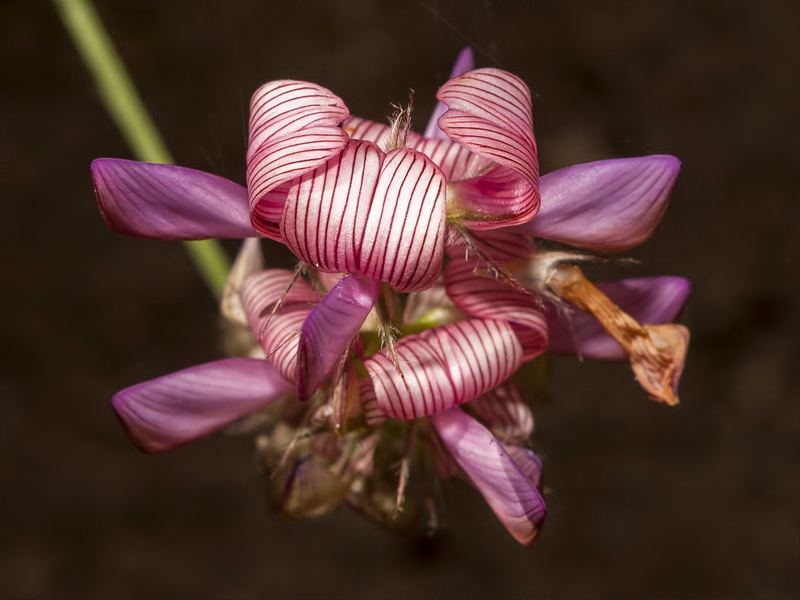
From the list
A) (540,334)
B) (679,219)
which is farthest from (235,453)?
(540,334)

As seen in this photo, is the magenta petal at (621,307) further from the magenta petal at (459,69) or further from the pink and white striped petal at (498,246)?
the magenta petal at (459,69)

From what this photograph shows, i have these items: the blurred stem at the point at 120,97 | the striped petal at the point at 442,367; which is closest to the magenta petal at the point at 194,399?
the striped petal at the point at 442,367

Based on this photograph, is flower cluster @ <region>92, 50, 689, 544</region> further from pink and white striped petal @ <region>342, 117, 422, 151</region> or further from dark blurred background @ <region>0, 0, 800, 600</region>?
dark blurred background @ <region>0, 0, 800, 600</region>

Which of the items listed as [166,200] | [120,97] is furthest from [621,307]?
[120,97]

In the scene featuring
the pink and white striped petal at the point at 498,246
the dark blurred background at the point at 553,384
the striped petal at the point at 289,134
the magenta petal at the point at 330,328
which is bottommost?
the dark blurred background at the point at 553,384

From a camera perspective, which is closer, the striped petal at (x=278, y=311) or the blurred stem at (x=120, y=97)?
the striped petal at (x=278, y=311)

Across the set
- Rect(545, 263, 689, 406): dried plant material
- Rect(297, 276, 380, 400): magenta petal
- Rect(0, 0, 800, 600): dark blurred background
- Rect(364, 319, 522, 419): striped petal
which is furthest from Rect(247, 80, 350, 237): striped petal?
Rect(0, 0, 800, 600): dark blurred background
